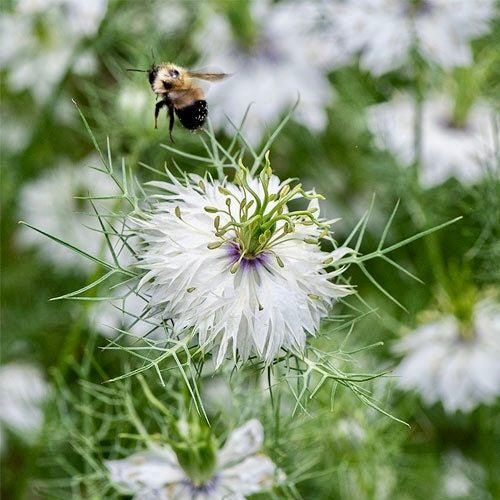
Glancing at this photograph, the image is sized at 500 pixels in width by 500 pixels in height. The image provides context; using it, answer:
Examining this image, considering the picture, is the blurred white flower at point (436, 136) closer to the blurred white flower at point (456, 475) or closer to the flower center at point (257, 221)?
the blurred white flower at point (456, 475)

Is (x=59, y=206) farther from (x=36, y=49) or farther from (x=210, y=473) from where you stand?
(x=210, y=473)

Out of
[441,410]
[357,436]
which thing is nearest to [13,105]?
[441,410]

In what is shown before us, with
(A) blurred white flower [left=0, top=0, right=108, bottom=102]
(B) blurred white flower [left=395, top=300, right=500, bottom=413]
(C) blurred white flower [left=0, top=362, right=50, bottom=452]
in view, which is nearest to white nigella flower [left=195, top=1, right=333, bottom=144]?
(A) blurred white flower [left=0, top=0, right=108, bottom=102]

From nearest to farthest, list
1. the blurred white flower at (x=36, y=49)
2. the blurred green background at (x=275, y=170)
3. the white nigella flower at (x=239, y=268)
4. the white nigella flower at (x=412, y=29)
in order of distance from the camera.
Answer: the white nigella flower at (x=239, y=268), the blurred green background at (x=275, y=170), the white nigella flower at (x=412, y=29), the blurred white flower at (x=36, y=49)

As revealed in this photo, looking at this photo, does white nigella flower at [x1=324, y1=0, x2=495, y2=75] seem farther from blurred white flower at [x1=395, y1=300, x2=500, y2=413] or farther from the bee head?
the bee head

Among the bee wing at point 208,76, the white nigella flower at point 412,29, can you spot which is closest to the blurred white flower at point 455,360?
the white nigella flower at point 412,29

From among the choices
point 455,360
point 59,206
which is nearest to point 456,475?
point 455,360
